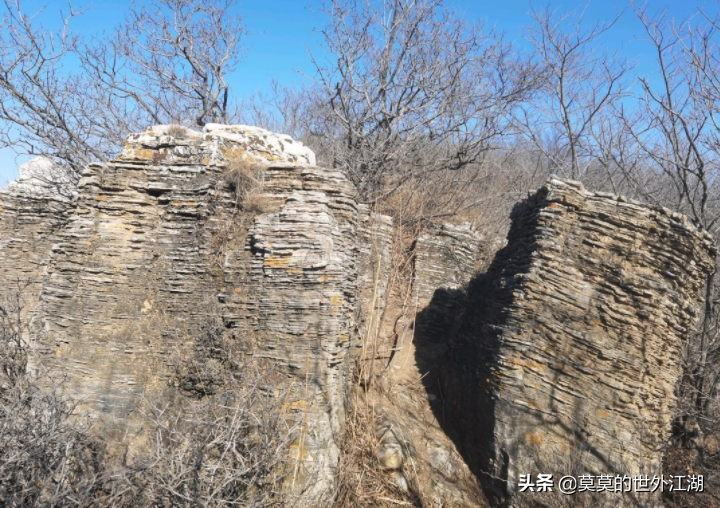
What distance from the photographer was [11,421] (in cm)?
332

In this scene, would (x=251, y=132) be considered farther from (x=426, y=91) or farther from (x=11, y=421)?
(x=426, y=91)

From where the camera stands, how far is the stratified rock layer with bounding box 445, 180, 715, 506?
176 inches

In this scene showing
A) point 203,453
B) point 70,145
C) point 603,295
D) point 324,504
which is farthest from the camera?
point 70,145

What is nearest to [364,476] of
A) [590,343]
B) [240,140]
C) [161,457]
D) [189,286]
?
[161,457]

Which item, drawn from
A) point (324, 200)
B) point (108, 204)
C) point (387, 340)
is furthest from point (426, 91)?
point (108, 204)

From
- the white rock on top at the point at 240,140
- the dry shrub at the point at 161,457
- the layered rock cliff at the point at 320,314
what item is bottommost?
the dry shrub at the point at 161,457

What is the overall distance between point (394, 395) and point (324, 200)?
9.05 feet

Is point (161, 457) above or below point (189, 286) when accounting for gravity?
below

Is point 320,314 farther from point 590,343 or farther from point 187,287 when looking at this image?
point 590,343

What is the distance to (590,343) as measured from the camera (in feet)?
15.0

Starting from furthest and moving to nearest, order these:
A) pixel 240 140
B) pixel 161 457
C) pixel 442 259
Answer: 1. pixel 442 259
2. pixel 240 140
3. pixel 161 457

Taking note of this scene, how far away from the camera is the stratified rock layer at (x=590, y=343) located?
14.7ft

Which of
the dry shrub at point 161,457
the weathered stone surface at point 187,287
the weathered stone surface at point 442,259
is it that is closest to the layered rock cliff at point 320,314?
the weathered stone surface at point 187,287

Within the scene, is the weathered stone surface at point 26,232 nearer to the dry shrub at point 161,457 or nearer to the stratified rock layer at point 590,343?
the dry shrub at point 161,457
